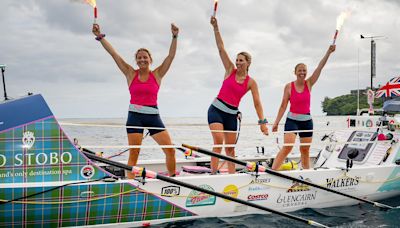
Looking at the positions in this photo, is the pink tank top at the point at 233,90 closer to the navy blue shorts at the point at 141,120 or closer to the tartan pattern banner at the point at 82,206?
the navy blue shorts at the point at 141,120

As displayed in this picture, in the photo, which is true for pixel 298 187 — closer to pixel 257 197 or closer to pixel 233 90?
pixel 257 197

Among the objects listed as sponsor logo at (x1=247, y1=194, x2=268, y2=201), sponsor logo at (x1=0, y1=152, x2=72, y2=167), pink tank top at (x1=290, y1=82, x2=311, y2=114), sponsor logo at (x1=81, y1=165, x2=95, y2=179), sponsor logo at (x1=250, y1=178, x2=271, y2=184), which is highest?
pink tank top at (x1=290, y1=82, x2=311, y2=114)

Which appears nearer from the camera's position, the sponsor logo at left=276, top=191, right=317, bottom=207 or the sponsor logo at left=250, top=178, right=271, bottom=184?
the sponsor logo at left=250, top=178, right=271, bottom=184

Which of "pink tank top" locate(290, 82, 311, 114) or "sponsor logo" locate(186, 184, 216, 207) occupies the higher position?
"pink tank top" locate(290, 82, 311, 114)

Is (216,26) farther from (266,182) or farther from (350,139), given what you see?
(350,139)

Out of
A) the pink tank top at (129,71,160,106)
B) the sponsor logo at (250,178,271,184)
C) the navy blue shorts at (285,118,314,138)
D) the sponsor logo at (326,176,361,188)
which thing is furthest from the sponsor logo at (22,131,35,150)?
the sponsor logo at (326,176,361,188)

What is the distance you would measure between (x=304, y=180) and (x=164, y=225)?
224 centimetres

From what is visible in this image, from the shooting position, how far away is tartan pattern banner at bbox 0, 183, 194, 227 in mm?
4574

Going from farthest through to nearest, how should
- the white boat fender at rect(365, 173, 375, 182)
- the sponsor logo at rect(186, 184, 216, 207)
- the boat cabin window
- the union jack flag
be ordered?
the union jack flag, the boat cabin window, the white boat fender at rect(365, 173, 375, 182), the sponsor logo at rect(186, 184, 216, 207)

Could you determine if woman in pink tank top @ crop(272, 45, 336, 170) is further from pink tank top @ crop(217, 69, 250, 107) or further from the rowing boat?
pink tank top @ crop(217, 69, 250, 107)

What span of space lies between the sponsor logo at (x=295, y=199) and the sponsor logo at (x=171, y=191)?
1681 millimetres

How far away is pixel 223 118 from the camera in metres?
6.11

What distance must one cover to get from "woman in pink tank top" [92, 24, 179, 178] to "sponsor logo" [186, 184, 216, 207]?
781 mm

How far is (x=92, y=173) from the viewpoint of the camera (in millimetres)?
4871
